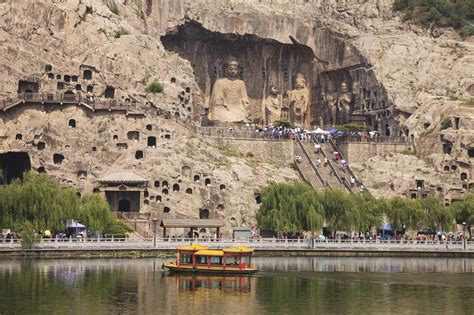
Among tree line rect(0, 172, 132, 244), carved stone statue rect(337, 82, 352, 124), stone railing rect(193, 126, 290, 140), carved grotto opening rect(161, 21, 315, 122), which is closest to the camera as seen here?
tree line rect(0, 172, 132, 244)

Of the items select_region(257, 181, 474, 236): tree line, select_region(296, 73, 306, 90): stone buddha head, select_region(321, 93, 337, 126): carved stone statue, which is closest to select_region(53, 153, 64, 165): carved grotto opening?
select_region(257, 181, 474, 236): tree line

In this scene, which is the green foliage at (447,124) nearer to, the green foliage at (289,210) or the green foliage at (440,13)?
the green foliage at (440,13)

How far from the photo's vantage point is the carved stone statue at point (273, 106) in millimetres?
119625

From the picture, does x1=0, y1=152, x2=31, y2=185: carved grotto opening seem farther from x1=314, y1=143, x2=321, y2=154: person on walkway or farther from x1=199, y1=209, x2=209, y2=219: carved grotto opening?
x1=314, y1=143, x2=321, y2=154: person on walkway

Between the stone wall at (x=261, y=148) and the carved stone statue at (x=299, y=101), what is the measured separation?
16.1 metres

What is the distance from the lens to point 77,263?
72.8m

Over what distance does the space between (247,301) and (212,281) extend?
928 centimetres

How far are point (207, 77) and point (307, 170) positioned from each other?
22680mm

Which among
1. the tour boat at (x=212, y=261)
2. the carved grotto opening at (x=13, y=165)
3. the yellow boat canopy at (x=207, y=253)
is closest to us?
the tour boat at (x=212, y=261)

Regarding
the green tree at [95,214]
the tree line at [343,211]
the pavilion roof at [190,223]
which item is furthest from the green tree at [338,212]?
the green tree at [95,214]

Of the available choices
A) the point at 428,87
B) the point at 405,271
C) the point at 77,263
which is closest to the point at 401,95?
the point at 428,87

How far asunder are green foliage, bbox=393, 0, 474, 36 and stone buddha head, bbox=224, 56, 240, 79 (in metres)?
21.9

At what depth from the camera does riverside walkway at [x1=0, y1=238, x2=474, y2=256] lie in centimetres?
7688

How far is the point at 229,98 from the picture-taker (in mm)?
115875
